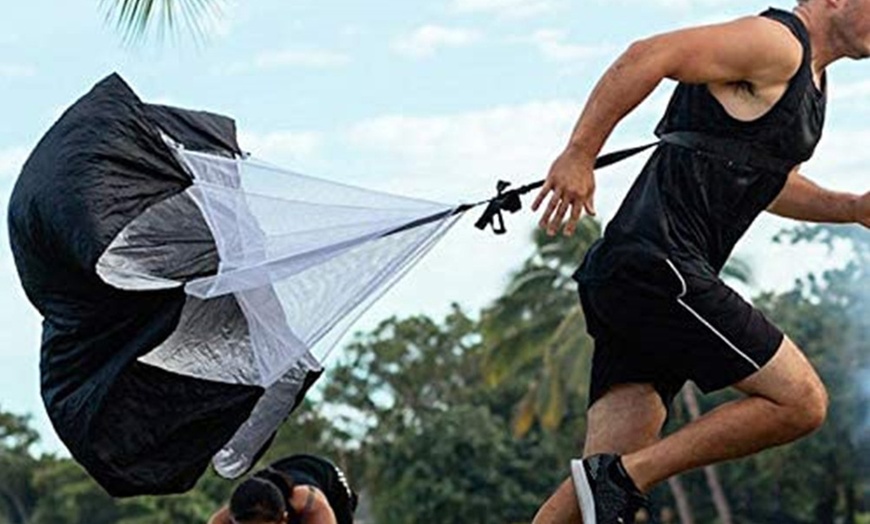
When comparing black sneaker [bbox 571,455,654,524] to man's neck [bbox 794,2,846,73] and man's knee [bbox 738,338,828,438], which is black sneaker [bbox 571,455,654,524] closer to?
man's knee [bbox 738,338,828,438]

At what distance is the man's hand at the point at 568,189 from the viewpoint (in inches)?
174

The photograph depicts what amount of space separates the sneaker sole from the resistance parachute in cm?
76

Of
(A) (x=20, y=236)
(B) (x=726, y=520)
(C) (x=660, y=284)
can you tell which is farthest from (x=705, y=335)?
(B) (x=726, y=520)

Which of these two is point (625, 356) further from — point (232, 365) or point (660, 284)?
point (232, 365)

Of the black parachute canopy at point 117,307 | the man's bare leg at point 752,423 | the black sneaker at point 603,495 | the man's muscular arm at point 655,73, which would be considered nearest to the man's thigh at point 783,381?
the man's bare leg at point 752,423

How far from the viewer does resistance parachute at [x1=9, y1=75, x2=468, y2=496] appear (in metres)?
5.12

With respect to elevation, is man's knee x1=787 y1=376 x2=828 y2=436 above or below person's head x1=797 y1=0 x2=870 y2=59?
below

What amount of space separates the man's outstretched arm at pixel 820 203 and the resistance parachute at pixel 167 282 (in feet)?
3.15

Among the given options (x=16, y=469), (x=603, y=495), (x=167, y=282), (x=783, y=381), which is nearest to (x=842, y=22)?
(x=783, y=381)

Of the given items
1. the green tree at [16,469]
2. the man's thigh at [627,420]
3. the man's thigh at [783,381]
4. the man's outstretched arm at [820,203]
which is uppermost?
the man's outstretched arm at [820,203]

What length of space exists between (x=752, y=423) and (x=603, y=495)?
1.34 ft

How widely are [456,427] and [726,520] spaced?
7570 millimetres

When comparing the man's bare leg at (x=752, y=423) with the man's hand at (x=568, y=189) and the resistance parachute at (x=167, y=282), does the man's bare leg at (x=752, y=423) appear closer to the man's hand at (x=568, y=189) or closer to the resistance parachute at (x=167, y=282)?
the man's hand at (x=568, y=189)

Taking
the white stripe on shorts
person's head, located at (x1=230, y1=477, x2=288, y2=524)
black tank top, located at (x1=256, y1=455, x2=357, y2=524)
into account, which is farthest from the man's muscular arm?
black tank top, located at (x1=256, y1=455, x2=357, y2=524)
